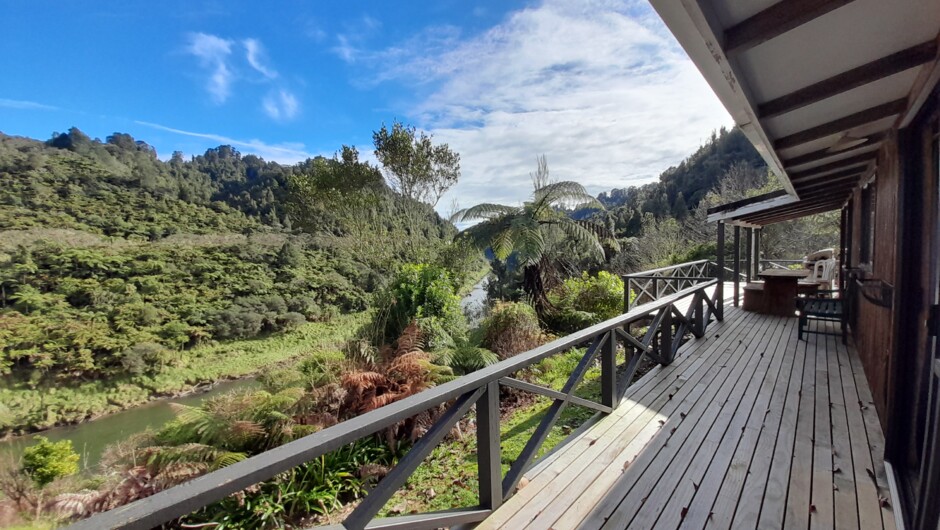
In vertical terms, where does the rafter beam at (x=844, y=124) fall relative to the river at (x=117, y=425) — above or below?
above

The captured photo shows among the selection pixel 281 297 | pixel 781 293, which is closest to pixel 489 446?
pixel 781 293

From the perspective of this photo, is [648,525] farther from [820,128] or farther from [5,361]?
[5,361]

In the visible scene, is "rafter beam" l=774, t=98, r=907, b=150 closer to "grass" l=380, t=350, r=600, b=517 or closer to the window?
the window

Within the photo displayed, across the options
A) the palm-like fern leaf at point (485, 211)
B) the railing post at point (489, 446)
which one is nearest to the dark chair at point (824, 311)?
the railing post at point (489, 446)

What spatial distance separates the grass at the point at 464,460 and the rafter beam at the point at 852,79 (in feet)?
7.72

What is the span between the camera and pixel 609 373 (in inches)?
101

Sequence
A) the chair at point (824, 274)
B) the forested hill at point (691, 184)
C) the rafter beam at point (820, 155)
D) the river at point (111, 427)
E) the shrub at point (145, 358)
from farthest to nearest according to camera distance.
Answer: the forested hill at point (691, 184), the shrub at point (145, 358), the river at point (111, 427), the chair at point (824, 274), the rafter beam at point (820, 155)

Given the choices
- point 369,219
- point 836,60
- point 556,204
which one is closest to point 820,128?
point 836,60

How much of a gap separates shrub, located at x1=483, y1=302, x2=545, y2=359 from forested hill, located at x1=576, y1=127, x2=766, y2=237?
1714 centimetres

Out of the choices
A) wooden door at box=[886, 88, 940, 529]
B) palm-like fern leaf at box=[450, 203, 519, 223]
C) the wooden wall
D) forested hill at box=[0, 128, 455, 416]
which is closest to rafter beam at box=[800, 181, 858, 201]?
the wooden wall

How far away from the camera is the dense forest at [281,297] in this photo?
3215 mm

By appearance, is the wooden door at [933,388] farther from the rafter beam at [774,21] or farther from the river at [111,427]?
the river at [111,427]

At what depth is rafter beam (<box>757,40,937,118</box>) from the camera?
4.17 ft

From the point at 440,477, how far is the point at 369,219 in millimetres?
10130
